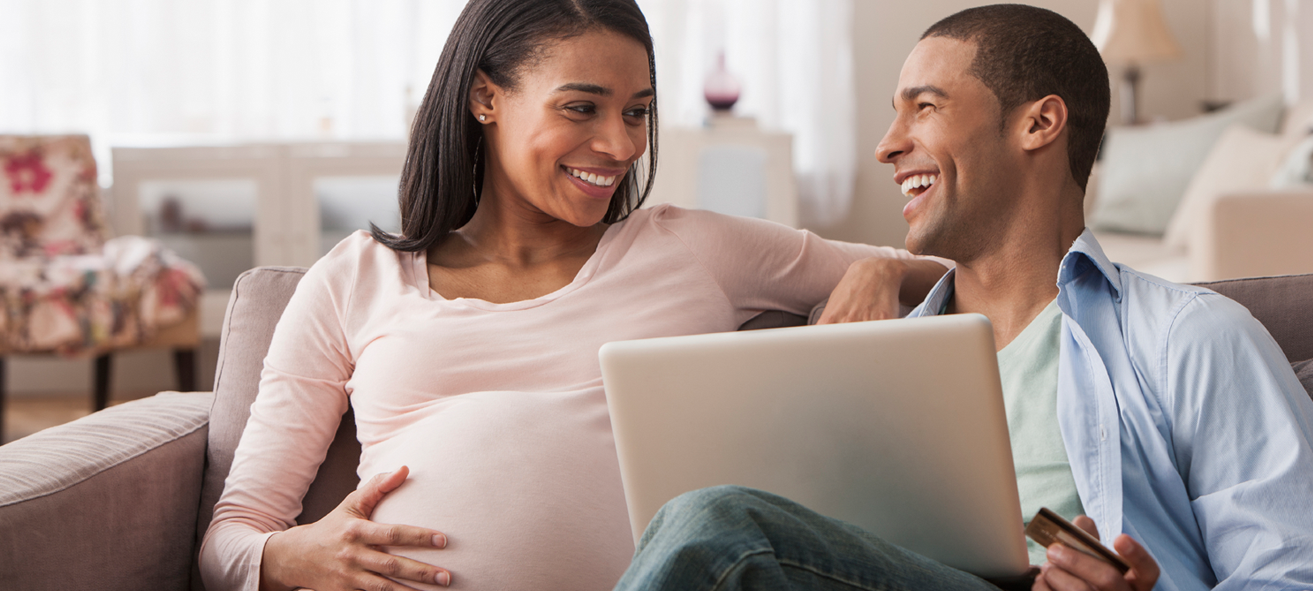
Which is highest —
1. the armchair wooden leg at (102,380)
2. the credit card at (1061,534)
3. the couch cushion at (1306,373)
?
the couch cushion at (1306,373)

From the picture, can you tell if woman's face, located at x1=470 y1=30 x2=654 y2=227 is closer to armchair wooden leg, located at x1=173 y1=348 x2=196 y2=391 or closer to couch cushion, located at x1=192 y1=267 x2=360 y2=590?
couch cushion, located at x1=192 y1=267 x2=360 y2=590

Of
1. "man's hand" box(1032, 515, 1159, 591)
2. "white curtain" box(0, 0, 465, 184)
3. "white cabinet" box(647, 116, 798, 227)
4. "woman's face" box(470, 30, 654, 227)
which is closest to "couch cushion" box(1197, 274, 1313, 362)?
"man's hand" box(1032, 515, 1159, 591)

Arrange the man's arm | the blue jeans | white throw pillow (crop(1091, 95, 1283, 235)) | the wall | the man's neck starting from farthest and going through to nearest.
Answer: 1. the wall
2. white throw pillow (crop(1091, 95, 1283, 235))
3. the man's neck
4. the man's arm
5. the blue jeans

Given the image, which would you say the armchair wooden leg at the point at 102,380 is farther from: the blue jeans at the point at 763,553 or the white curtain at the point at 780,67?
the blue jeans at the point at 763,553

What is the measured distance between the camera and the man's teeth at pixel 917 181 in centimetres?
110

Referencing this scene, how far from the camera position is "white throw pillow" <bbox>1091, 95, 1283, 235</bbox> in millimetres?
3494

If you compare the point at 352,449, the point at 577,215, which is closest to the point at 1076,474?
the point at 577,215

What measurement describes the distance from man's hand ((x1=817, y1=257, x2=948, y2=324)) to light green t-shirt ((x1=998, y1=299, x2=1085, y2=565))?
13cm

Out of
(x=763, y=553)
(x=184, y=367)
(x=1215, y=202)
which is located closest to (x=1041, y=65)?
(x=763, y=553)

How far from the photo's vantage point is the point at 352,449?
124 cm

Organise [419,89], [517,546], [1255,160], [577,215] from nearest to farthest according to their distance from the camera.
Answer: [517,546]
[577,215]
[1255,160]
[419,89]

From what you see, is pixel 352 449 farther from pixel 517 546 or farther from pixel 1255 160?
pixel 1255 160

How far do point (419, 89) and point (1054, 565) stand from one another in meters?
3.76

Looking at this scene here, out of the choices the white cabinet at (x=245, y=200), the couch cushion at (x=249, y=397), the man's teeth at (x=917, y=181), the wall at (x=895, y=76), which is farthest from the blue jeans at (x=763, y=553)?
the wall at (x=895, y=76)
